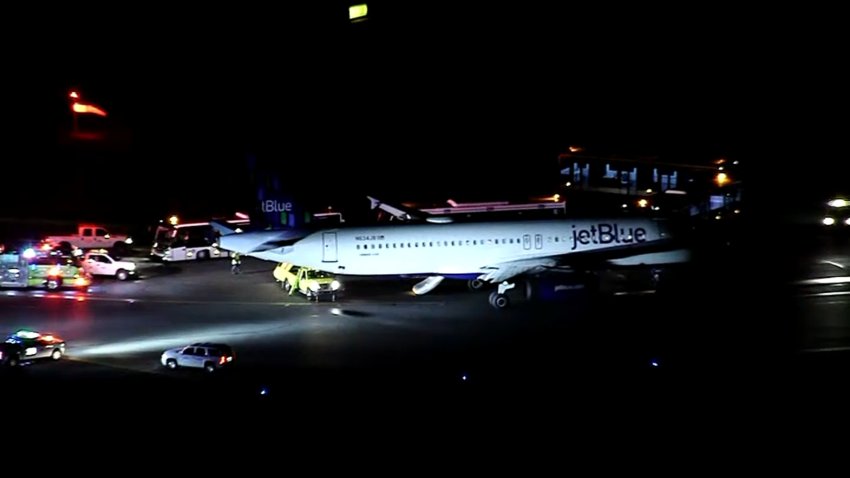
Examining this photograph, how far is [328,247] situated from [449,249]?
18.2 feet

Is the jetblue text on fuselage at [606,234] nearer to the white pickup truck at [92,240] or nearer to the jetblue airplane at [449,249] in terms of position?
the jetblue airplane at [449,249]

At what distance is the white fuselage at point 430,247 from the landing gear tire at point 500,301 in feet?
13.1

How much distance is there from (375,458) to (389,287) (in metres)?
31.6

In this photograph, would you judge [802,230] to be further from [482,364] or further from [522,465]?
[522,465]

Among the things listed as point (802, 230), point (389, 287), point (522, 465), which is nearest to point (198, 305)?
point (389, 287)

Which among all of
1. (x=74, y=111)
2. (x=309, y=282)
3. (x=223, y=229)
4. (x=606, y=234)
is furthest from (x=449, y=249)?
(x=74, y=111)

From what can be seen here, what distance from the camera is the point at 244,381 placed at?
18.9m

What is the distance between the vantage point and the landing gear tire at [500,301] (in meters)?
32.4

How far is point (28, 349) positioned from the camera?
23.1 meters

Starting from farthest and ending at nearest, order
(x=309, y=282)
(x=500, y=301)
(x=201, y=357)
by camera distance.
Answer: (x=309, y=282)
(x=500, y=301)
(x=201, y=357)

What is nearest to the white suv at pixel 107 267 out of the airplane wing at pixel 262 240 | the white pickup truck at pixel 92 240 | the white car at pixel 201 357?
the airplane wing at pixel 262 240

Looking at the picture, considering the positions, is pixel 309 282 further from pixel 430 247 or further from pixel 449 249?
pixel 449 249

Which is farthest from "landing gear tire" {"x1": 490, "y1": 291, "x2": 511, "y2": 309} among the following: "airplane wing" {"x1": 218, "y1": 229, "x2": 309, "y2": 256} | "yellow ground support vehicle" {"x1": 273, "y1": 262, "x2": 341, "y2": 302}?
"airplane wing" {"x1": 218, "y1": 229, "x2": 309, "y2": 256}

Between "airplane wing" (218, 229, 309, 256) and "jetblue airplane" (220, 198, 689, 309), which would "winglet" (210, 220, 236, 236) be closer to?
"jetblue airplane" (220, 198, 689, 309)
